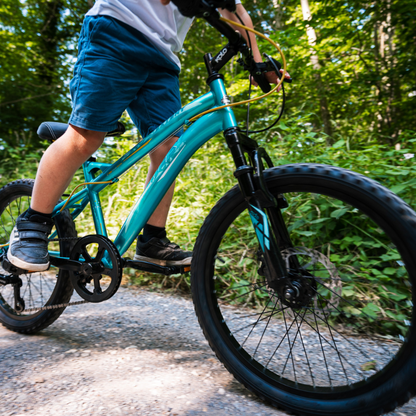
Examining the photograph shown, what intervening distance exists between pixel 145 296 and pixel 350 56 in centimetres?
518

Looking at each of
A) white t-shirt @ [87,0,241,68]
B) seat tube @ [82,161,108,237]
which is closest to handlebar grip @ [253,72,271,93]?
white t-shirt @ [87,0,241,68]

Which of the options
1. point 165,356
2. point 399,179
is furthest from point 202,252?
point 399,179

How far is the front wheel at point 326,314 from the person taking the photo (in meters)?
1.01

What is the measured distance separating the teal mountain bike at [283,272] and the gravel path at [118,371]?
0.12m

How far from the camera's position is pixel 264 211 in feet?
4.00

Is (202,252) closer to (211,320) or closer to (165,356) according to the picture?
(211,320)

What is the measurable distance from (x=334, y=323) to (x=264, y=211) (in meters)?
0.83

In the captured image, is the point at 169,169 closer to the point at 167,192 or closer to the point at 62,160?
the point at 167,192

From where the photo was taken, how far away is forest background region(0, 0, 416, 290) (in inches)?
123

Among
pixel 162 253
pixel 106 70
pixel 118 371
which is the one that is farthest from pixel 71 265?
pixel 106 70

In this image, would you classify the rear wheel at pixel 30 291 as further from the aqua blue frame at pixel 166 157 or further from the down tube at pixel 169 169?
the down tube at pixel 169 169

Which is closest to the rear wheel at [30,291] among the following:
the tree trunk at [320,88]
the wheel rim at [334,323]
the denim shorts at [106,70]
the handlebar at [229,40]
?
the denim shorts at [106,70]

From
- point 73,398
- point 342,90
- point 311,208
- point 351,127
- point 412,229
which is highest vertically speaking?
point 342,90

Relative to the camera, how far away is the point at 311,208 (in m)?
2.20
